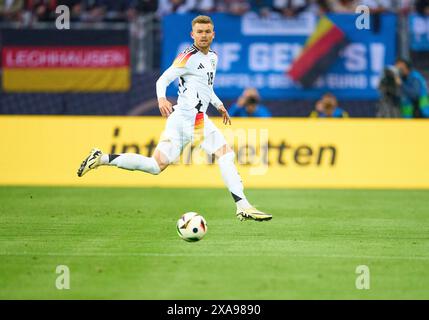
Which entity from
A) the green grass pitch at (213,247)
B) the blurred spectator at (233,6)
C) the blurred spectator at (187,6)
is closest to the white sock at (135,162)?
the green grass pitch at (213,247)

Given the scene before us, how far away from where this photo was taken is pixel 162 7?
25297 millimetres

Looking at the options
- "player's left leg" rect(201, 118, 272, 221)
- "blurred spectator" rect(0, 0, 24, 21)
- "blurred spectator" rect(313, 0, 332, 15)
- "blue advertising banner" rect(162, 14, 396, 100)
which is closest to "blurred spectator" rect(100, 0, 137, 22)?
"blue advertising banner" rect(162, 14, 396, 100)

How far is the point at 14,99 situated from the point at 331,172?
8720 mm

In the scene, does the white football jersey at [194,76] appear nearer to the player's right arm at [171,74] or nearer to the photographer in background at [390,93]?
the player's right arm at [171,74]

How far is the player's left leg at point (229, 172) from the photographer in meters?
12.4

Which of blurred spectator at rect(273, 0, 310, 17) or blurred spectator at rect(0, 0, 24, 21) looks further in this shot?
blurred spectator at rect(0, 0, 24, 21)

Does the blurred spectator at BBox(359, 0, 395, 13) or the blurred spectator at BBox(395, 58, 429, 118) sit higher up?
the blurred spectator at BBox(359, 0, 395, 13)

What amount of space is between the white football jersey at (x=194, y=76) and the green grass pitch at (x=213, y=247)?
1613 mm

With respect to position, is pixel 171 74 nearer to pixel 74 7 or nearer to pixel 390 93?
pixel 390 93

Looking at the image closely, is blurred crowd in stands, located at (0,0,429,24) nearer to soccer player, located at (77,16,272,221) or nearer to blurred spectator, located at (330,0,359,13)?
blurred spectator, located at (330,0,359,13)

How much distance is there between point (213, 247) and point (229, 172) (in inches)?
57.6

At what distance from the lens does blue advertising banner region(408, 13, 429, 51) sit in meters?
23.2

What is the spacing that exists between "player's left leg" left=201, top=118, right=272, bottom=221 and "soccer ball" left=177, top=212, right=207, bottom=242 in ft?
3.46
